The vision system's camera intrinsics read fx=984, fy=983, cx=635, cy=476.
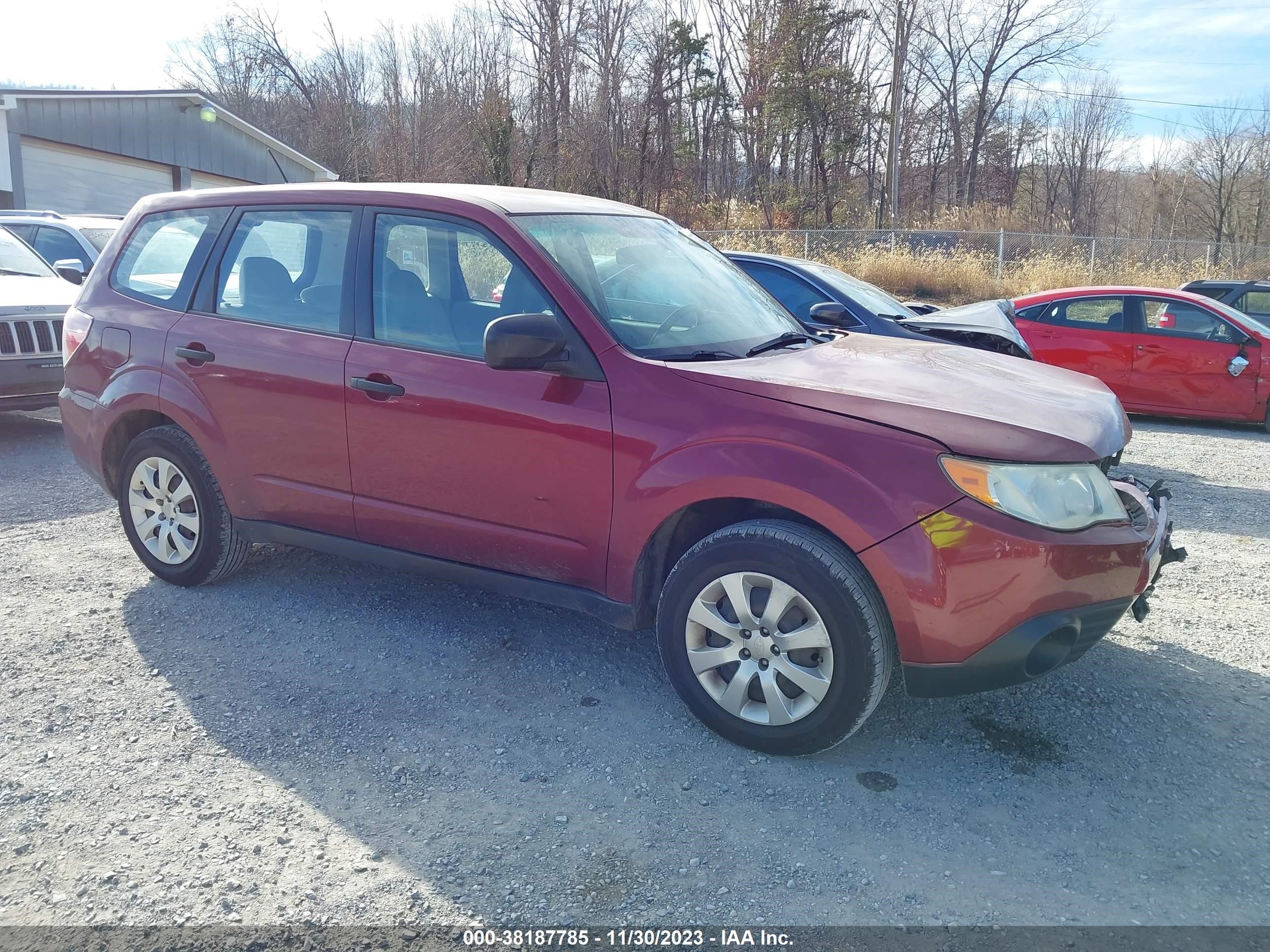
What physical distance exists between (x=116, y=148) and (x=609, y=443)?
25.1m

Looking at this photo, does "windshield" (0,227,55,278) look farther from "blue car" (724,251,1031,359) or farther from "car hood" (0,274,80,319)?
"blue car" (724,251,1031,359)

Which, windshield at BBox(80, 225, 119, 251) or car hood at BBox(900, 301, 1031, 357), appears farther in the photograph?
windshield at BBox(80, 225, 119, 251)

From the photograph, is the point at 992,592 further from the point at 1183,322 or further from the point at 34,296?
the point at 1183,322

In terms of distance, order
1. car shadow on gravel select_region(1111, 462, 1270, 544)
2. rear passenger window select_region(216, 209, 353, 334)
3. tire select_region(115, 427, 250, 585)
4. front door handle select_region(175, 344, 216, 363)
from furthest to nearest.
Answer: car shadow on gravel select_region(1111, 462, 1270, 544), tire select_region(115, 427, 250, 585), front door handle select_region(175, 344, 216, 363), rear passenger window select_region(216, 209, 353, 334)


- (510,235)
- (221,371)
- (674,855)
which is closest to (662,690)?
(674,855)

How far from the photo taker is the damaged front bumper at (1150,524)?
3.29 metres

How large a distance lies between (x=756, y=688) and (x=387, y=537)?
1687mm

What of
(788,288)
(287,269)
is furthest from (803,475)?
(788,288)

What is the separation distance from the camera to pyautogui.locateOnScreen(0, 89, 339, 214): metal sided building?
70.0 ft

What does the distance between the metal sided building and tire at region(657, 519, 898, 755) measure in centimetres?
1913

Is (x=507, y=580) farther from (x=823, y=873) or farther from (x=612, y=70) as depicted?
(x=612, y=70)

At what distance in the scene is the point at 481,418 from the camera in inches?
143

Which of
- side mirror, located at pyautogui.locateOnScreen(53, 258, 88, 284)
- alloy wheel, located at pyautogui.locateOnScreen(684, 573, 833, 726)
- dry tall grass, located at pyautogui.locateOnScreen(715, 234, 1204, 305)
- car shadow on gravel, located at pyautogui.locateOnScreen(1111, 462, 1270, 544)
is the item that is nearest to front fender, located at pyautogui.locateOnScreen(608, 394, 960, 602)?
alloy wheel, located at pyautogui.locateOnScreen(684, 573, 833, 726)

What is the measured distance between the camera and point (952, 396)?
327 cm
